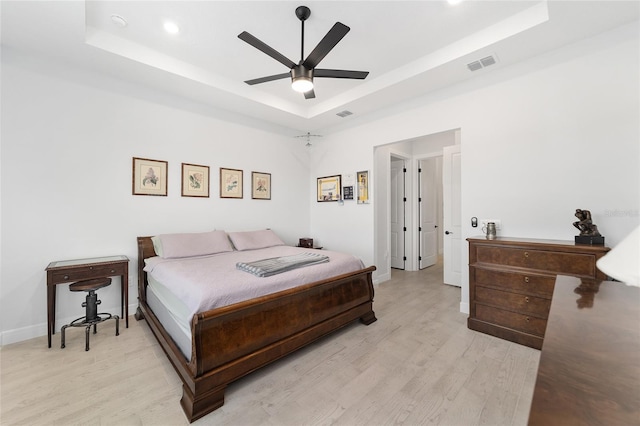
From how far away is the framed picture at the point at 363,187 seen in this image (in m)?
4.57

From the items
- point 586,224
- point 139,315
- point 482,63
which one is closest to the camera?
point 586,224

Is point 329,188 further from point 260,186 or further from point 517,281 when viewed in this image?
point 517,281

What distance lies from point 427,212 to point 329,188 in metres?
2.32

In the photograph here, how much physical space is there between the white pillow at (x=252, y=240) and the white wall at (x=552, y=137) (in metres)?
2.72

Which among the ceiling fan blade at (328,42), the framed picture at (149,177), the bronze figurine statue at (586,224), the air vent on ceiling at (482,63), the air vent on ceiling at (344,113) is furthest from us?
the air vent on ceiling at (344,113)

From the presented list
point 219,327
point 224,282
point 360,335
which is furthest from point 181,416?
point 360,335

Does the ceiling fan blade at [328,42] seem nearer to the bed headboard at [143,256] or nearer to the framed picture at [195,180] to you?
the framed picture at [195,180]

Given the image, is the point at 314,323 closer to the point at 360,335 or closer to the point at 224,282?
the point at 360,335

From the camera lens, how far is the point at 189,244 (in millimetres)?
3391

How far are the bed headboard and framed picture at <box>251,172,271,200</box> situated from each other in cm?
172

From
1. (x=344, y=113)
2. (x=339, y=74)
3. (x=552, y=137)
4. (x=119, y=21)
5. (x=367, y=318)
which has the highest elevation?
(x=119, y=21)

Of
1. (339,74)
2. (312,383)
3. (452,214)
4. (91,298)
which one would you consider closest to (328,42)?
(339,74)

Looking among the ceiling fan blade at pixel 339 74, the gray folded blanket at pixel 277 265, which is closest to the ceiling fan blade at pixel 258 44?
the ceiling fan blade at pixel 339 74

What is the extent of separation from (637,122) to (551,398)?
315 cm
